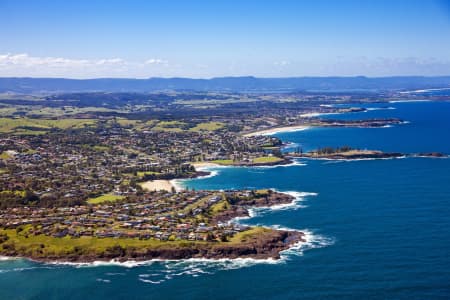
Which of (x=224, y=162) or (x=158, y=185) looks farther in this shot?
(x=224, y=162)

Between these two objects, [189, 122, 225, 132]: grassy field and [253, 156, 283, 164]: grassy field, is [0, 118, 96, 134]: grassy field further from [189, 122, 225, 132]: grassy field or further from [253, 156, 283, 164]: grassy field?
[253, 156, 283, 164]: grassy field

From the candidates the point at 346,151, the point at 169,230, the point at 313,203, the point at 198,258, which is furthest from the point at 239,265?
the point at 346,151

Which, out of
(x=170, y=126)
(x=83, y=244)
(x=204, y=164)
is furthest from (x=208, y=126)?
(x=83, y=244)

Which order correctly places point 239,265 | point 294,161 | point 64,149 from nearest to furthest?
point 239,265
point 294,161
point 64,149

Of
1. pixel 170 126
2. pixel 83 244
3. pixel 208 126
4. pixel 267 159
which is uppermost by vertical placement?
pixel 208 126

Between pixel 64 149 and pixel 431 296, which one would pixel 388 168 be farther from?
pixel 64 149

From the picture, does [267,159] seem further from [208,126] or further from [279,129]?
[208,126]

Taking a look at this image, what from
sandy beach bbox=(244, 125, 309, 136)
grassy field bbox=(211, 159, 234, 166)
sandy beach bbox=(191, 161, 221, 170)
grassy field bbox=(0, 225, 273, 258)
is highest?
sandy beach bbox=(244, 125, 309, 136)

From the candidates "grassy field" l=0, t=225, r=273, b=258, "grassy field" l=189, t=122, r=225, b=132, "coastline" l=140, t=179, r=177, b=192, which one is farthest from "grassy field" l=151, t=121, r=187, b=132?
"grassy field" l=0, t=225, r=273, b=258
